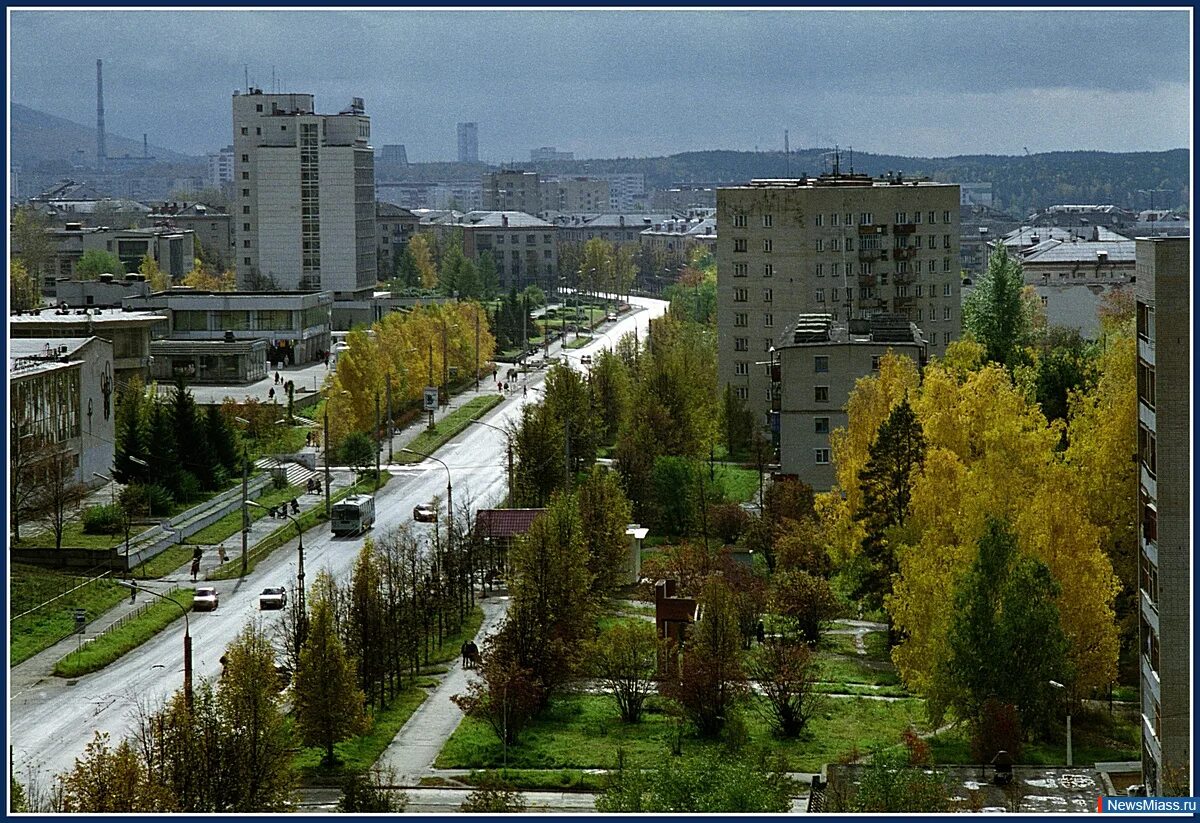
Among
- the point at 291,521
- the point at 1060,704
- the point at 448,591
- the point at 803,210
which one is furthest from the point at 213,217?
the point at 1060,704

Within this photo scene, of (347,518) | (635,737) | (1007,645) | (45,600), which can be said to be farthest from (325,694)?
(347,518)

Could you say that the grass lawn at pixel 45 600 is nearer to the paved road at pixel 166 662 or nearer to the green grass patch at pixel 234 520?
the paved road at pixel 166 662

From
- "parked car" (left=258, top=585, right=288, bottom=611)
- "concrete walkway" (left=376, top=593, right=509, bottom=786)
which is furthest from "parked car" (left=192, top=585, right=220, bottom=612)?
"concrete walkway" (left=376, top=593, right=509, bottom=786)

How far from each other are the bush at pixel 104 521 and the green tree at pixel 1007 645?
63.2 ft

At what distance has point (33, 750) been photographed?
2355cm

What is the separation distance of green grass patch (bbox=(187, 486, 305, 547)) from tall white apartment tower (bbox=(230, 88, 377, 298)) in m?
40.2

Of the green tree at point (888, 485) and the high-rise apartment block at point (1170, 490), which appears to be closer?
the high-rise apartment block at point (1170, 490)

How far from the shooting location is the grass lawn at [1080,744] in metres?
22.8

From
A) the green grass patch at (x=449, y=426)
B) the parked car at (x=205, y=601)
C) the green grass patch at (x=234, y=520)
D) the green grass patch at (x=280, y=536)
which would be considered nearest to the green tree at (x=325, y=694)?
the parked car at (x=205, y=601)

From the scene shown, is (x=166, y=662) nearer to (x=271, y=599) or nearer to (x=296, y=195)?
(x=271, y=599)

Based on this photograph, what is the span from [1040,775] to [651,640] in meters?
8.04

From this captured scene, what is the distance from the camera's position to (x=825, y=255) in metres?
56.8

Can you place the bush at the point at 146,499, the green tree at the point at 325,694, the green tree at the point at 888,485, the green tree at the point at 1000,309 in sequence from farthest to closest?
the green tree at the point at 1000,309, the bush at the point at 146,499, the green tree at the point at 888,485, the green tree at the point at 325,694

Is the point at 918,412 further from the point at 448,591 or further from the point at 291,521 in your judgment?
the point at 291,521
